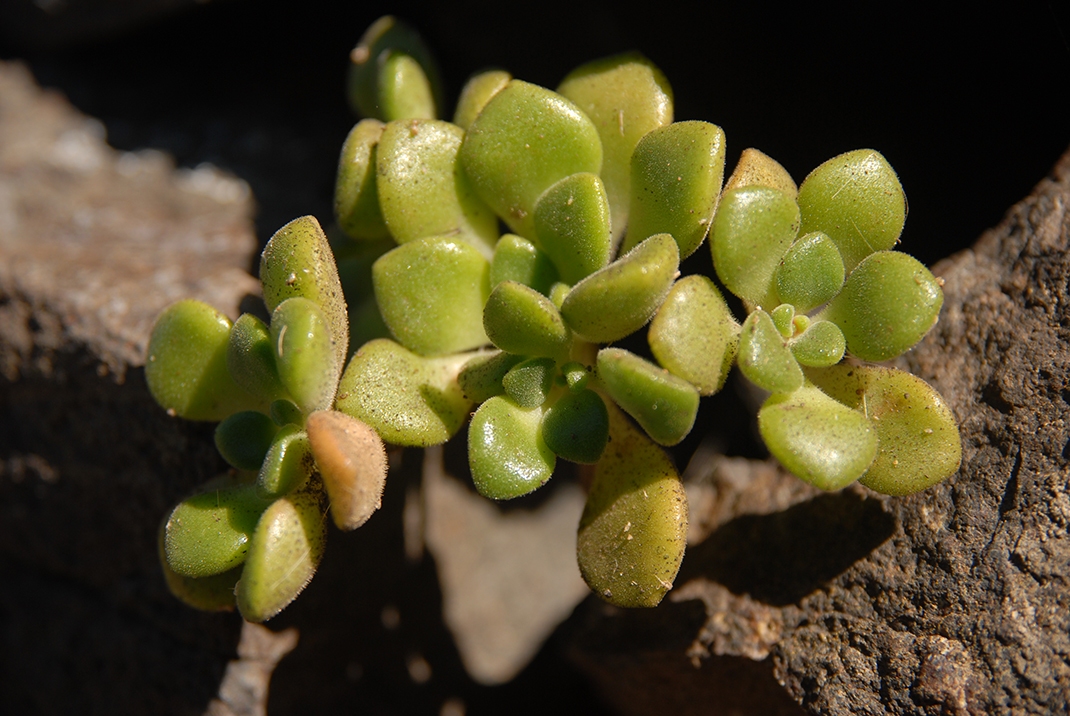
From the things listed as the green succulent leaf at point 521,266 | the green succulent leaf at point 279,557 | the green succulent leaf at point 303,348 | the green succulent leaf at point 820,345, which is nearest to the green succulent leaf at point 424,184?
the green succulent leaf at point 521,266

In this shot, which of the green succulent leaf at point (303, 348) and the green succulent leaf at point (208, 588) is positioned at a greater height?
the green succulent leaf at point (303, 348)

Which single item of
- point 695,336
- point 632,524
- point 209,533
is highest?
point 695,336

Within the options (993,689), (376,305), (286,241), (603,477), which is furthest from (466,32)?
(993,689)

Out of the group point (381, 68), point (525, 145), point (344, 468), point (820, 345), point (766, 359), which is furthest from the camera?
point (381, 68)

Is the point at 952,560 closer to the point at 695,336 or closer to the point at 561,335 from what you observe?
the point at 695,336

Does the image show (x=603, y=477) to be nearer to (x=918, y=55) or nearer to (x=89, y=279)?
(x=918, y=55)

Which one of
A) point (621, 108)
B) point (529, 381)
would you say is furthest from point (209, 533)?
point (621, 108)

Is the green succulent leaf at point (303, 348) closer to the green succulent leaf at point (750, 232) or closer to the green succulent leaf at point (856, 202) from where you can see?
the green succulent leaf at point (750, 232)
